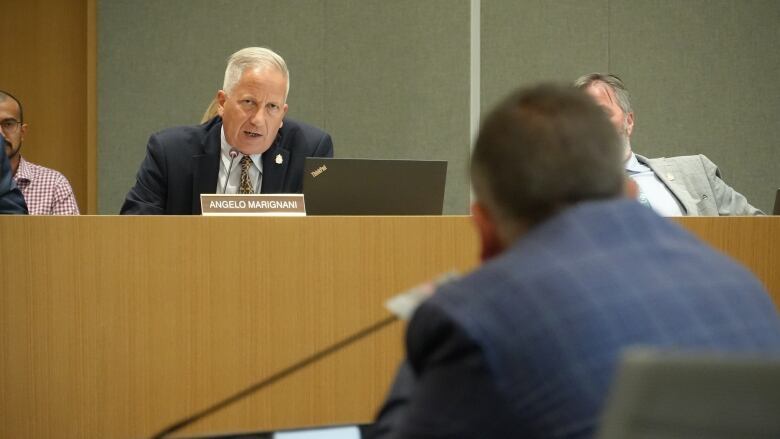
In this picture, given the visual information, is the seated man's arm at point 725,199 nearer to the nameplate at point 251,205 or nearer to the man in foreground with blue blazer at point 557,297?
the nameplate at point 251,205

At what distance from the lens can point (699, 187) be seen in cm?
341

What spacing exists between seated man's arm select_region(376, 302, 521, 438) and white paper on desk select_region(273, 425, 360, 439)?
70 centimetres

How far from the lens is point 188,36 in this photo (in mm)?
4723

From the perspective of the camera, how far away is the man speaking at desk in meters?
3.16

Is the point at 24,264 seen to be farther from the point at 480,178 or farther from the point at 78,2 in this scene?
the point at 78,2

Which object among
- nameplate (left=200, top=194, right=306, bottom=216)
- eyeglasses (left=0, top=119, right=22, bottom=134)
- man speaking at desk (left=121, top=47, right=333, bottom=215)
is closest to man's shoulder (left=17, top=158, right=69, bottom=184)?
eyeglasses (left=0, top=119, right=22, bottom=134)

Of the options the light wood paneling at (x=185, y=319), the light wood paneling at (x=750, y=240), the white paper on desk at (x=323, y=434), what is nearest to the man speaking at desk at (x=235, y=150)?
the light wood paneling at (x=185, y=319)

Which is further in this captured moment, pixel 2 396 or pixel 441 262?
pixel 441 262

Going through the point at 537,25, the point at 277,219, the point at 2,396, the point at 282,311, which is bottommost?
the point at 2,396

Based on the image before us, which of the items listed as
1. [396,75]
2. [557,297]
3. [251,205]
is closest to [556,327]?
[557,297]

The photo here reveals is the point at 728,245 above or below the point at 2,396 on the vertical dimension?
above

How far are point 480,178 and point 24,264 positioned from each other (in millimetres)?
1491

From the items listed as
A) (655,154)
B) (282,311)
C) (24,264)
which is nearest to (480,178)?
(282,311)

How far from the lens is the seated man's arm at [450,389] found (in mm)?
834
